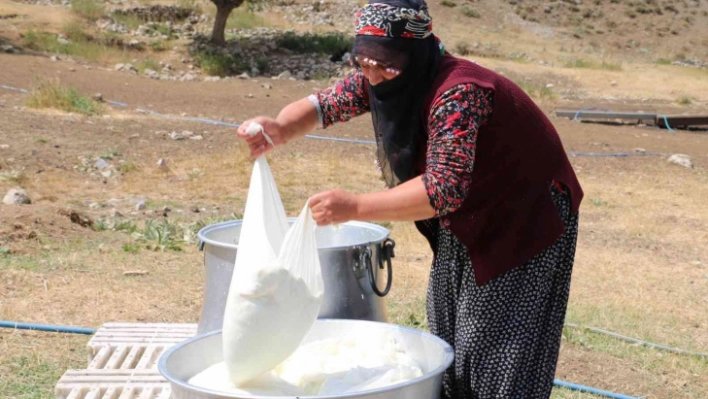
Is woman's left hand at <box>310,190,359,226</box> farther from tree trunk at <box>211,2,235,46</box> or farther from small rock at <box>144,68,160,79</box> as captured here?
tree trunk at <box>211,2,235,46</box>

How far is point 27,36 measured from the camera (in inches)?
613

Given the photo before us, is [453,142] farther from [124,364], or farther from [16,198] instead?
[16,198]

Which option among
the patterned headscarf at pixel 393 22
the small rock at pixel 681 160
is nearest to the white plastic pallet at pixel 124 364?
the patterned headscarf at pixel 393 22

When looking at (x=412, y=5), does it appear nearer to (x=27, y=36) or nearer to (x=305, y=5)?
(x=27, y=36)

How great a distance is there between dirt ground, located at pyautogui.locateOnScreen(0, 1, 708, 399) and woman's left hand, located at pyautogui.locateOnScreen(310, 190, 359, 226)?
170cm

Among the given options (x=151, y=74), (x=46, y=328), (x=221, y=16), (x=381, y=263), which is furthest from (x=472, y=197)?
(x=221, y=16)

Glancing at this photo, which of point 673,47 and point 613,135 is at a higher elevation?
point 613,135

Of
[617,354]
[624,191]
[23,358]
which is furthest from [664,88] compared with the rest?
[23,358]

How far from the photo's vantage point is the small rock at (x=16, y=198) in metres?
5.96

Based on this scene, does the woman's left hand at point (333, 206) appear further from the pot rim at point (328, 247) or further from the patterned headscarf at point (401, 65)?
the pot rim at point (328, 247)

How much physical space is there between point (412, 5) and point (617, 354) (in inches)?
93.0

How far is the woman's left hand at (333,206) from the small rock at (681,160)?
7.83 meters

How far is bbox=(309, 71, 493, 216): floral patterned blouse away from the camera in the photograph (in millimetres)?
1909

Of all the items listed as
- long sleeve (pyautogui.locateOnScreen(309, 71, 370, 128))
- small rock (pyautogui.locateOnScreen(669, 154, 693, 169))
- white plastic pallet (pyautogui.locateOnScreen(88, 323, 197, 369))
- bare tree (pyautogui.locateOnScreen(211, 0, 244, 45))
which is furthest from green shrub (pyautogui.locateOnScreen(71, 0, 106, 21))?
long sleeve (pyautogui.locateOnScreen(309, 71, 370, 128))
